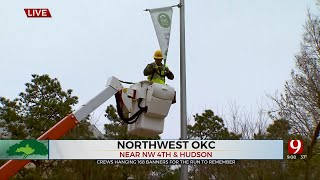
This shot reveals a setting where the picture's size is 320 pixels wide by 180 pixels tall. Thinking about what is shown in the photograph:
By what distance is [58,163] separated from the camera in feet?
67.5

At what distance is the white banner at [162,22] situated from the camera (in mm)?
8961

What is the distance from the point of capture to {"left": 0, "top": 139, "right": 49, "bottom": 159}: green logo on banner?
9062 millimetres

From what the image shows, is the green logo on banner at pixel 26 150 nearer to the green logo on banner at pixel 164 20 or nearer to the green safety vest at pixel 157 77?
the green safety vest at pixel 157 77

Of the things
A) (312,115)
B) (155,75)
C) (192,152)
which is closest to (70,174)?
(312,115)

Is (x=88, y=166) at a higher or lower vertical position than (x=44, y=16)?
lower

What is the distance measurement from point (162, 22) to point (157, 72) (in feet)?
3.93

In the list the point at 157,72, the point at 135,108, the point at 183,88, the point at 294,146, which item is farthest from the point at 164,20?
the point at 294,146

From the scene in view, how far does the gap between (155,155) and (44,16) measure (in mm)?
3780

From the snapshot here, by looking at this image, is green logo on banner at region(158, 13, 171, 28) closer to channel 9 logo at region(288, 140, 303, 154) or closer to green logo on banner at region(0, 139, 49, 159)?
green logo on banner at region(0, 139, 49, 159)

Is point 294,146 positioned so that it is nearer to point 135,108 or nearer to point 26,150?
point 135,108

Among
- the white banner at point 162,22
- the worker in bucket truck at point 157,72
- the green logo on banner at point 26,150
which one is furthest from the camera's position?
the green logo on banner at point 26,150

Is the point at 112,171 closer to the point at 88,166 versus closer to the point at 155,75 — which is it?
the point at 88,166

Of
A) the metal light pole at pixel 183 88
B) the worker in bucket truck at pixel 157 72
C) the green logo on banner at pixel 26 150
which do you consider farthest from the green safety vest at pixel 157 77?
the green logo on banner at pixel 26 150

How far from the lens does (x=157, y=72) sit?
8.51 meters
